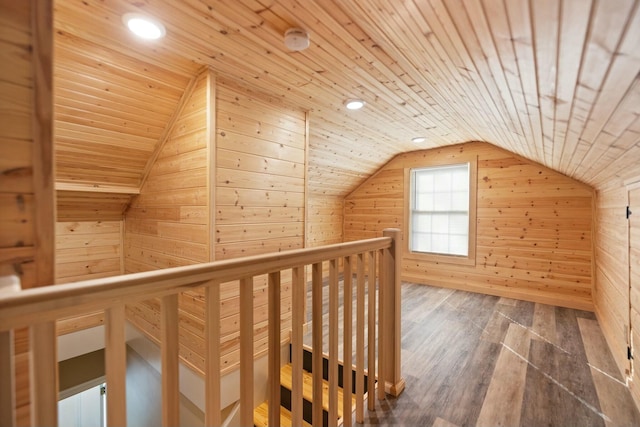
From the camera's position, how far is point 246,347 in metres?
1.04

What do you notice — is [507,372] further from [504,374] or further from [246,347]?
[246,347]

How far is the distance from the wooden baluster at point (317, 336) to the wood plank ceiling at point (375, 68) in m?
1.18

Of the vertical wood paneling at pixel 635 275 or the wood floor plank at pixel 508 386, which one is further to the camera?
the vertical wood paneling at pixel 635 275

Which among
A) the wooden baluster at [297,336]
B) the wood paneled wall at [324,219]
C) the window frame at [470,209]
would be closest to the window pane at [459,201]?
the window frame at [470,209]

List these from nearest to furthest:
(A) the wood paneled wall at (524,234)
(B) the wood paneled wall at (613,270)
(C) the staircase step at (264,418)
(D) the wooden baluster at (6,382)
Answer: (D) the wooden baluster at (6,382), (B) the wood paneled wall at (613,270), (C) the staircase step at (264,418), (A) the wood paneled wall at (524,234)

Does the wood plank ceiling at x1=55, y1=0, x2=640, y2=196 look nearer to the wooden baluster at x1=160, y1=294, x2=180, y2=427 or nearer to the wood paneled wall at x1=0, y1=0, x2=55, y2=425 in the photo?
the wood paneled wall at x1=0, y1=0, x2=55, y2=425

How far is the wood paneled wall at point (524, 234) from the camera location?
3.54 metres

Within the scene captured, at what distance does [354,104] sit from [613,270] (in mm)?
2746

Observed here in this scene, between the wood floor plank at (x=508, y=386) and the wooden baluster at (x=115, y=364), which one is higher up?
the wooden baluster at (x=115, y=364)

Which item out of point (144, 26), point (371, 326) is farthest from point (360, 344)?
point (144, 26)

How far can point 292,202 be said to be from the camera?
2.89 m

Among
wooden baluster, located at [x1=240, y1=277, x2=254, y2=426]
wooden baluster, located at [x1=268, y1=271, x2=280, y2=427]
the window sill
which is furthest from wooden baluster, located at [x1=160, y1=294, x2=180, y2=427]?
the window sill

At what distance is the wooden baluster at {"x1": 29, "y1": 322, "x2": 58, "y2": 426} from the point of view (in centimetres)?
64

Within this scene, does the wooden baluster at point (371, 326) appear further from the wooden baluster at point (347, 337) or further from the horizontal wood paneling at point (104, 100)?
the horizontal wood paneling at point (104, 100)
